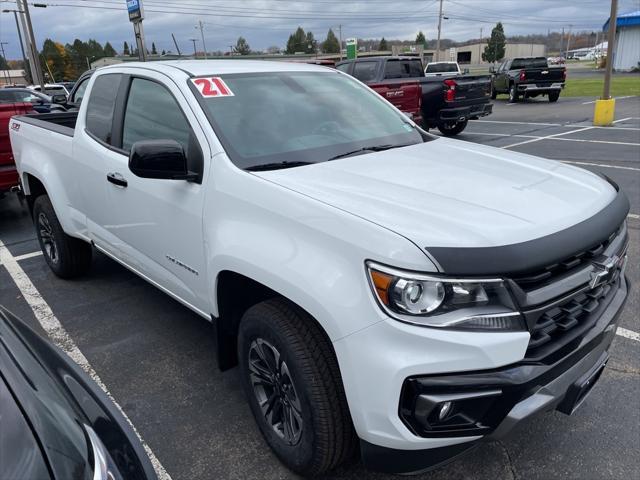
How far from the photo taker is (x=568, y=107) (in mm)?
19281

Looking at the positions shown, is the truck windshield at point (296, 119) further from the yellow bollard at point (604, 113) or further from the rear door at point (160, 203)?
the yellow bollard at point (604, 113)

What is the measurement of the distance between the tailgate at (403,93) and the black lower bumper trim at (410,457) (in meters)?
10.6

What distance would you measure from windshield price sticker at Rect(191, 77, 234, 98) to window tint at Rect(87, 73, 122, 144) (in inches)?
40.6

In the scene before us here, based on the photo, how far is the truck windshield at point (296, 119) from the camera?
8.88ft

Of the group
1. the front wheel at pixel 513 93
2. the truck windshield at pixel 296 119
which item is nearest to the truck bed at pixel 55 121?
the truck windshield at pixel 296 119

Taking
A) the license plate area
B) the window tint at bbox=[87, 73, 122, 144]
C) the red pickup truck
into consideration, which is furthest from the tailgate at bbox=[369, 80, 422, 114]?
the license plate area

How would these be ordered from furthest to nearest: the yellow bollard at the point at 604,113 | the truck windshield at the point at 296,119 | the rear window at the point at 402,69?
1. the yellow bollard at the point at 604,113
2. the rear window at the point at 402,69
3. the truck windshield at the point at 296,119

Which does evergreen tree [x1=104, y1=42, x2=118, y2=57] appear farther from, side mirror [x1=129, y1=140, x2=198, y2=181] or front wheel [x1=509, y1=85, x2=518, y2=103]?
side mirror [x1=129, y1=140, x2=198, y2=181]

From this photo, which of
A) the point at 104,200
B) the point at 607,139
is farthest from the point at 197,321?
the point at 607,139

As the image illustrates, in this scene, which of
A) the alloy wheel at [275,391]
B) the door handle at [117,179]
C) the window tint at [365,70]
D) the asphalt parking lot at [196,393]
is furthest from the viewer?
the window tint at [365,70]

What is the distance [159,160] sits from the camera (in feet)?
8.40

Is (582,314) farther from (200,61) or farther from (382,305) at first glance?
(200,61)

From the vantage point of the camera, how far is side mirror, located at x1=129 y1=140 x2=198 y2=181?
2.55 m

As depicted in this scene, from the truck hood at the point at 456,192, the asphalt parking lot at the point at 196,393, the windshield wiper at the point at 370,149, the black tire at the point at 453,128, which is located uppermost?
the windshield wiper at the point at 370,149
